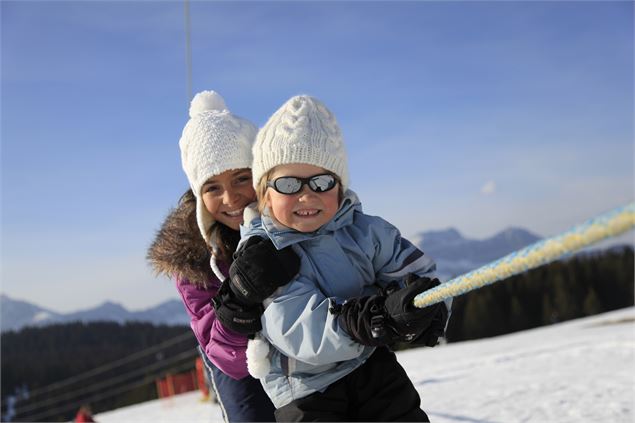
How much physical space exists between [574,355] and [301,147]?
28.9ft

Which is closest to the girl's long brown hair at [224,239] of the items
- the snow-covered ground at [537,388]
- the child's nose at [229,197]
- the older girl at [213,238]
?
the older girl at [213,238]

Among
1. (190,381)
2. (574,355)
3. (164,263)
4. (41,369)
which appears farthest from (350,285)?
(41,369)

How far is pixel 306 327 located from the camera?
179cm

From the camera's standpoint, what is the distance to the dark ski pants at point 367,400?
74.0 inches

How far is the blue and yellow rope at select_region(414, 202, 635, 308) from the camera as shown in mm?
911

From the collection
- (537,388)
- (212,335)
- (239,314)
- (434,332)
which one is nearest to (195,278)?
(212,335)

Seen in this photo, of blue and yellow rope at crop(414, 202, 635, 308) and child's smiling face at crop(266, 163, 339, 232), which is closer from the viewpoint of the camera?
blue and yellow rope at crop(414, 202, 635, 308)

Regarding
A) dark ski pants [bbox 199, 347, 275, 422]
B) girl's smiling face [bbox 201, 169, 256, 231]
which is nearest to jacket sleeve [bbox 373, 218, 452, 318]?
girl's smiling face [bbox 201, 169, 256, 231]

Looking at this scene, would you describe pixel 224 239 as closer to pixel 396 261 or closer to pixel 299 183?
pixel 299 183

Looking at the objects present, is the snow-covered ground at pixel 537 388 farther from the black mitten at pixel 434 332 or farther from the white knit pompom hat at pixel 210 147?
the white knit pompom hat at pixel 210 147

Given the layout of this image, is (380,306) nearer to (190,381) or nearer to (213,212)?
(213,212)

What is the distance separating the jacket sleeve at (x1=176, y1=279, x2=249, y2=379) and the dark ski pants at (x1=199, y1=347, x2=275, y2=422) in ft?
0.26

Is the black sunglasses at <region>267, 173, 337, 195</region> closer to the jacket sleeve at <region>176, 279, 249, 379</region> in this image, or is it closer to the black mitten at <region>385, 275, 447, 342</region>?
the black mitten at <region>385, 275, 447, 342</region>

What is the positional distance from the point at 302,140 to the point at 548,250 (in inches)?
40.7
